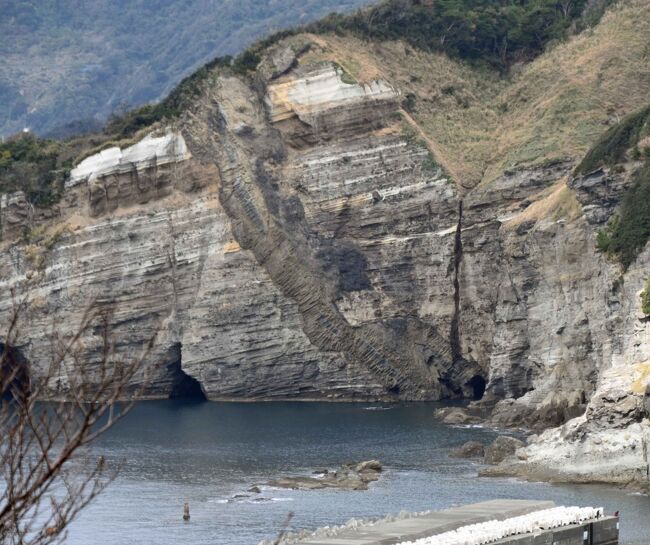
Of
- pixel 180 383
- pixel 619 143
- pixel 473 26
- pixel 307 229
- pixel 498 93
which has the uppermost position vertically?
pixel 473 26

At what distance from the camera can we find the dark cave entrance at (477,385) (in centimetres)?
10762

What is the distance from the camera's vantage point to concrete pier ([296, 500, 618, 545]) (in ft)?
159

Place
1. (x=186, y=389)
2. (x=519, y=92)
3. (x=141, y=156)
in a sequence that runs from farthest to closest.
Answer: (x=519, y=92) < (x=186, y=389) < (x=141, y=156)

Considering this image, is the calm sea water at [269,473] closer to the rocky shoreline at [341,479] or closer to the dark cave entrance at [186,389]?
the rocky shoreline at [341,479]

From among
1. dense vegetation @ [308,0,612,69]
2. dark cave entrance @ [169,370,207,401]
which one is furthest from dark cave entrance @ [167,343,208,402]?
dense vegetation @ [308,0,612,69]

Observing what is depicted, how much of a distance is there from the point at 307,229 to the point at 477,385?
14.6 m

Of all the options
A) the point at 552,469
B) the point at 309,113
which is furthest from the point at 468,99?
the point at 552,469

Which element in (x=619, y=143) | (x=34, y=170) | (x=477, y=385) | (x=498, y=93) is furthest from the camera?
(x=498, y=93)

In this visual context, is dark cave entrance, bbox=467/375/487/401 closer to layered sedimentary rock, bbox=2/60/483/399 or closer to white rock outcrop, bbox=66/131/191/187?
layered sedimentary rock, bbox=2/60/483/399

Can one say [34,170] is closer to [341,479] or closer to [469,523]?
[341,479]

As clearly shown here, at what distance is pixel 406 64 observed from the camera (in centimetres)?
12125

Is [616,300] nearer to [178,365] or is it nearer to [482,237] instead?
[482,237]

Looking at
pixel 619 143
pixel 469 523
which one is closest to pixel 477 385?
pixel 619 143

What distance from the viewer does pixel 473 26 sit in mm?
126812
